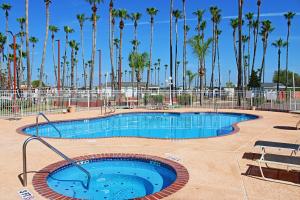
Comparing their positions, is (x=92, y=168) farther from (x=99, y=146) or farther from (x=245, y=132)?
(x=245, y=132)

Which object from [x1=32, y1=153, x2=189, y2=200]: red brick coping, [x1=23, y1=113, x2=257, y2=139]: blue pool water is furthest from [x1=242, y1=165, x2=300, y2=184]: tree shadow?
[x1=23, y1=113, x2=257, y2=139]: blue pool water

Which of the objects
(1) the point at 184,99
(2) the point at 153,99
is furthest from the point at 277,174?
(1) the point at 184,99

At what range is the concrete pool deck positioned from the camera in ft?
17.4

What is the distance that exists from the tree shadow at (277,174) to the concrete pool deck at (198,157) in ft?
0.26

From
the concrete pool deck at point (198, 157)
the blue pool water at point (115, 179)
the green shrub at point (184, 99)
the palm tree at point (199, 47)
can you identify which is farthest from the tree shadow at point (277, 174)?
the palm tree at point (199, 47)

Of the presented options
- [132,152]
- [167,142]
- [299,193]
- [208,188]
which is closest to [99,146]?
[132,152]

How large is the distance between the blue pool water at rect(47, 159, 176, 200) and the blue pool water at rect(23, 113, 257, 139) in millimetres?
5237

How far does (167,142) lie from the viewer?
9.87 meters

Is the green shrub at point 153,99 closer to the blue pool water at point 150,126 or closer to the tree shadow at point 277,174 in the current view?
the blue pool water at point 150,126

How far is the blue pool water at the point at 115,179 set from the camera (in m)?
6.04

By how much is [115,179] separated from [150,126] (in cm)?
949

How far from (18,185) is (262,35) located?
167 feet

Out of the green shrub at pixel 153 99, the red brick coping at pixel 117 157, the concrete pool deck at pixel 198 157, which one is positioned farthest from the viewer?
the green shrub at pixel 153 99

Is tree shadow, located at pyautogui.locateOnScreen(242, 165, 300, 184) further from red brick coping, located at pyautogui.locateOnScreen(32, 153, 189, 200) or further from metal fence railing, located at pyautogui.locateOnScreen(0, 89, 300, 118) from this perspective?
metal fence railing, located at pyautogui.locateOnScreen(0, 89, 300, 118)
